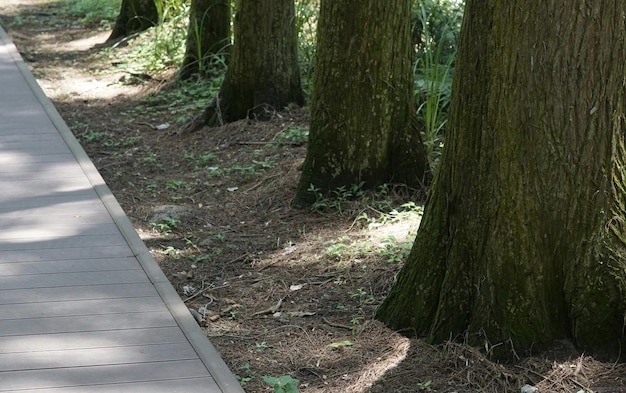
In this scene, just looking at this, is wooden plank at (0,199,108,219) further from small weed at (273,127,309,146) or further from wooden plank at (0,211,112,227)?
small weed at (273,127,309,146)

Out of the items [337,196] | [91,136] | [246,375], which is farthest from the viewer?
[91,136]

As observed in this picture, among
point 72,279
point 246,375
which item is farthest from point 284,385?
point 72,279

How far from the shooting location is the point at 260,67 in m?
9.43

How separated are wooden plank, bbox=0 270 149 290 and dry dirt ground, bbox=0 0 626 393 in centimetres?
40

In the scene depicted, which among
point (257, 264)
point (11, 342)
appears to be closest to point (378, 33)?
point (257, 264)

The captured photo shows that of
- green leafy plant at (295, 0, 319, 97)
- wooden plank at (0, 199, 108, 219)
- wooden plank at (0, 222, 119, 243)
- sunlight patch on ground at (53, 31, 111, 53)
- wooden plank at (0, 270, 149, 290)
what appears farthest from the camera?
sunlight patch on ground at (53, 31, 111, 53)

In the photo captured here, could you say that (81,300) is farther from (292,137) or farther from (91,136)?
(91,136)

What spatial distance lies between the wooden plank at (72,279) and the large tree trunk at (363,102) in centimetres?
190

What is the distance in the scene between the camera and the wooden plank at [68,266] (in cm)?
571

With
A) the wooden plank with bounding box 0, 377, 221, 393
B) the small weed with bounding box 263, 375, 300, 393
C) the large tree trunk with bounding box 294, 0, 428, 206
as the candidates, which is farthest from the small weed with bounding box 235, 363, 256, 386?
the large tree trunk with bounding box 294, 0, 428, 206

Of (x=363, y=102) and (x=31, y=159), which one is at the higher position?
(x=363, y=102)

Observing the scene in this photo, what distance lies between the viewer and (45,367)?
14.8 feet

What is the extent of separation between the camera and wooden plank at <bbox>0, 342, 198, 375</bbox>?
14.9 ft

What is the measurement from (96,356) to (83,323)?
16.8 inches
